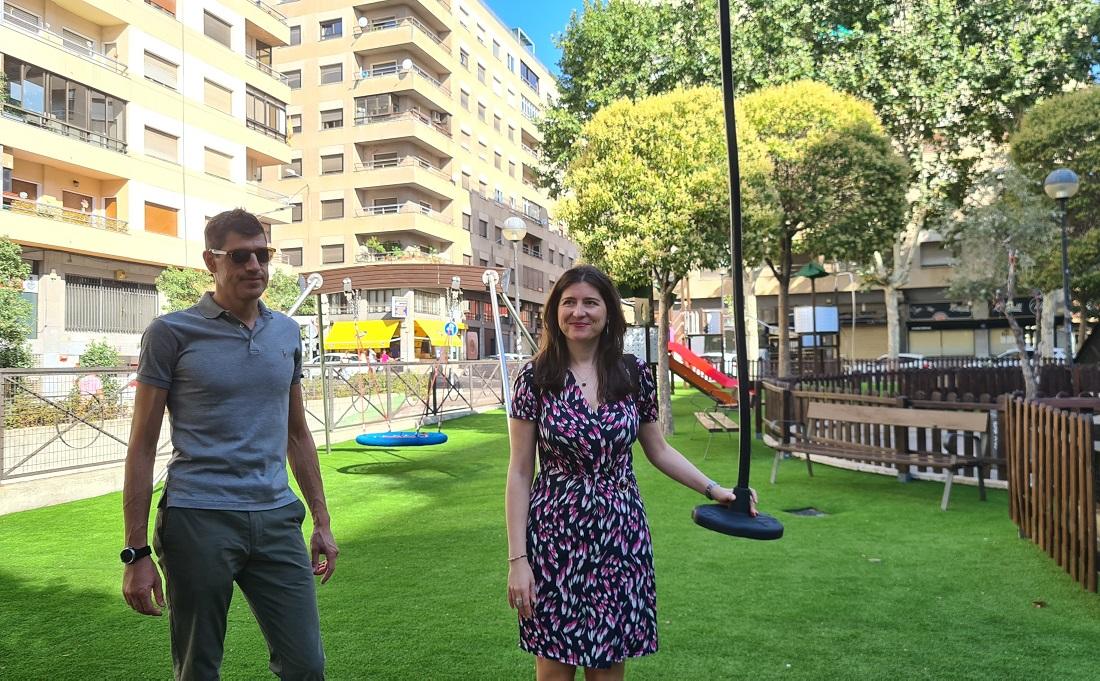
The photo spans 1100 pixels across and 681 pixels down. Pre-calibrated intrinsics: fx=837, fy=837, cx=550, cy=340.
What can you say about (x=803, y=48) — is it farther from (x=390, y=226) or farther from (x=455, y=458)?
(x=390, y=226)

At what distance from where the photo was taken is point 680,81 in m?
25.6

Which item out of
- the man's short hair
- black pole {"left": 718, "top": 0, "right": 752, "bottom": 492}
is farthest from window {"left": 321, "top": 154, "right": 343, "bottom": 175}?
black pole {"left": 718, "top": 0, "right": 752, "bottom": 492}

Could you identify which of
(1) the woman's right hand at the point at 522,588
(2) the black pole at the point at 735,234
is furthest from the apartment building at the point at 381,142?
(2) the black pole at the point at 735,234

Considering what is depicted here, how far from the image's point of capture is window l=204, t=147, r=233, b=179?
3008cm

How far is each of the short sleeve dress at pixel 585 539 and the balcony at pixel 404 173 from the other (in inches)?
1588

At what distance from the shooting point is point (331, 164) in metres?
43.5

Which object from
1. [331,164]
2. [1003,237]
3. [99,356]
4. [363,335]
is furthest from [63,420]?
[331,164]

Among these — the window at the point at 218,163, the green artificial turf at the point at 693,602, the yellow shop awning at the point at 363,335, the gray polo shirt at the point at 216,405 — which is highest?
the window at the point at 218,163

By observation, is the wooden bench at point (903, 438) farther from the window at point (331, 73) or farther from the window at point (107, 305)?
the window at point (331, 73)

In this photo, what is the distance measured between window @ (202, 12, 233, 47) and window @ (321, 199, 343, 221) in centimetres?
1206

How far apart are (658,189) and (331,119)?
32.9m

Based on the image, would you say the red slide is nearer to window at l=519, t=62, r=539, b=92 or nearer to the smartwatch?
the smartwatch

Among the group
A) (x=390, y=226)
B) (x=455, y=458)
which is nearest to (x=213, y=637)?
(x=455, y=458)

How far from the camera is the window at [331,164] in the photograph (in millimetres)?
43250
